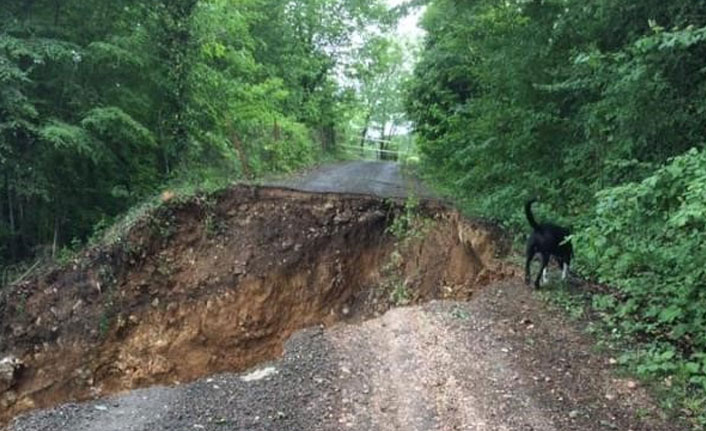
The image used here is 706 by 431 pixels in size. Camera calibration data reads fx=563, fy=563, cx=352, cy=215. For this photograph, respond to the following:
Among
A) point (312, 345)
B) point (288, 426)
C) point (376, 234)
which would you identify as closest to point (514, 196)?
point (376, 234)

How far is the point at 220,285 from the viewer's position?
9.62 metres

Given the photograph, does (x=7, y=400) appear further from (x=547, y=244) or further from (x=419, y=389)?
(x=547, y=244)

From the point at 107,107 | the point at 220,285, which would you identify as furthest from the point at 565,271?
the point at 107,107

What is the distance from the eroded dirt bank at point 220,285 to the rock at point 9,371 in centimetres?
7

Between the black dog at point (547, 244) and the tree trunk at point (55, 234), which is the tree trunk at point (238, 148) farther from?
the black dog at point (547, 244)

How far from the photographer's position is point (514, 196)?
8023 mm

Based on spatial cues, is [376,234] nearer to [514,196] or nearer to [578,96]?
[514,196]

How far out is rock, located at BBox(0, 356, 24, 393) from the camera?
8.02m

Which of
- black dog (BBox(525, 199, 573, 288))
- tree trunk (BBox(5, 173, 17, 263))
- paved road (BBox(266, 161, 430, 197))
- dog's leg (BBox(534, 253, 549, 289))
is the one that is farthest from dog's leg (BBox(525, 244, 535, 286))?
tree trunk (BBox(5, 173, 17, 263))

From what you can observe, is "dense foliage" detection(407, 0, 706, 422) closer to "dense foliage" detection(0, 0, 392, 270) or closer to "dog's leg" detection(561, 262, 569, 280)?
"dog's leg" detection(561, 262, 569, 280)

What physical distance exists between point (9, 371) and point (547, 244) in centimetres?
759

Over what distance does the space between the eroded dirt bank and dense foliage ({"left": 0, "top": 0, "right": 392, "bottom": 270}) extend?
1.81m

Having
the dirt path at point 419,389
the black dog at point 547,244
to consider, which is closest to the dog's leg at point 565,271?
the black dog at point 547,244

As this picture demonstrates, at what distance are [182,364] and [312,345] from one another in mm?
4177
